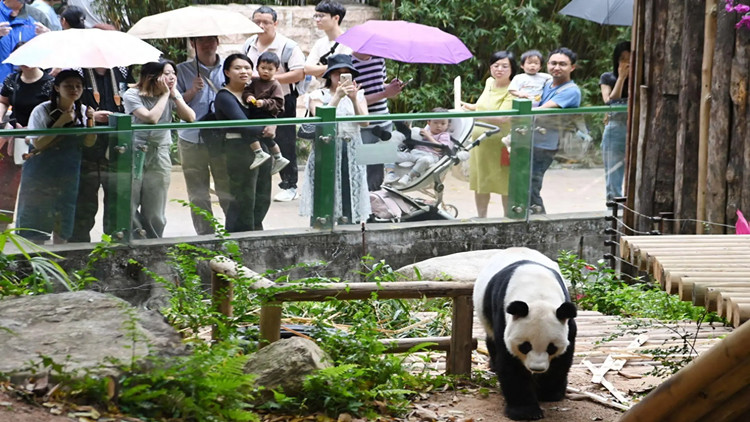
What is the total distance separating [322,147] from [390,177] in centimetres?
66

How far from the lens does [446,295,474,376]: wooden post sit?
579cm

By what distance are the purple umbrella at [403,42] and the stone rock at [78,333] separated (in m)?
5.07

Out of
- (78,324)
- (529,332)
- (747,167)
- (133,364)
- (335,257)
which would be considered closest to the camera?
(133,364)

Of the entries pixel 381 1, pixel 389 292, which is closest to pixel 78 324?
pixel 389 292

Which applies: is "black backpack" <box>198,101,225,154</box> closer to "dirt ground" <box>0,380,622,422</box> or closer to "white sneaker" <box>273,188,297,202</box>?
"white sneaker" <box>273,188,297,202</box>

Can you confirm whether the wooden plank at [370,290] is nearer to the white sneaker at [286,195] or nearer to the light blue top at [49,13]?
the white sneaker at [286,195]

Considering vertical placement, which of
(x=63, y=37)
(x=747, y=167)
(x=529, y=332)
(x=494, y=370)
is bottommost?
(x=494, y=370)

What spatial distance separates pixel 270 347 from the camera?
5.16m

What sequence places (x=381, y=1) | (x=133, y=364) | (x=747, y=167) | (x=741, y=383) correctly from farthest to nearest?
(x=381, y=1), (x=747, y=167), (x=133, y=364), (x=741, y=383)

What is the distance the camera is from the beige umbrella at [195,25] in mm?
9055

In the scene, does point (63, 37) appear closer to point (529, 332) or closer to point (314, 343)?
point (314, 343)

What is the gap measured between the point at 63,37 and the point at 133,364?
15.4ft

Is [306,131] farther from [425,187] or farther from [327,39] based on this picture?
[327,39]

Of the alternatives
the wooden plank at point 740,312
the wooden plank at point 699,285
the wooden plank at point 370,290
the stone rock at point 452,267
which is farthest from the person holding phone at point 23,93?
the wooden plank at point 740,312
